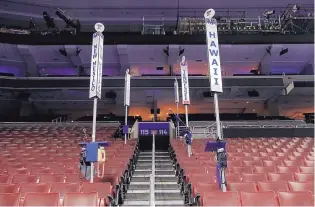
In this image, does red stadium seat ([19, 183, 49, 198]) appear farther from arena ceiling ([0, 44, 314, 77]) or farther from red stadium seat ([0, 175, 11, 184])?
arena ceiling ([0, 44, 314, 77])

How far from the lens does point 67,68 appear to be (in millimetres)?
17719

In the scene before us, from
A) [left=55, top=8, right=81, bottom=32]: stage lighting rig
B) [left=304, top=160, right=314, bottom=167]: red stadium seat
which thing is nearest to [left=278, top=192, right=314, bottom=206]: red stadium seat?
[left=304, top=160, right=314, bottom=167]: red stadium seat

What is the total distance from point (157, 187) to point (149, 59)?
11646 mm

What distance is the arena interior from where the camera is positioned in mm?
8586

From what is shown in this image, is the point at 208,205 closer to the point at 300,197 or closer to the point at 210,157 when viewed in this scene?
the point at 300,197

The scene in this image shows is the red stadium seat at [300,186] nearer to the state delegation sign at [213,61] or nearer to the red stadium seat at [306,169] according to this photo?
the red stadium seat at [306,169]

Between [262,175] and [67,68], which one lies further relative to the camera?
[67,68]

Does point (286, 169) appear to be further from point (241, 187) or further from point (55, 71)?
point (55, 71)

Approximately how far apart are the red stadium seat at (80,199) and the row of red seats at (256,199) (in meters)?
1.43

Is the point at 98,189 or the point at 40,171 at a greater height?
the point at 40,171

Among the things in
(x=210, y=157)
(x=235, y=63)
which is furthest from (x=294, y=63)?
(x=210, y=157)

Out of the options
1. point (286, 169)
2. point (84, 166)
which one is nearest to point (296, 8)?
point (286, 169)

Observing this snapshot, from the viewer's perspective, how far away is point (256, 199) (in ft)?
12.7

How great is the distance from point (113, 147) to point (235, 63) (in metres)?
11.2
